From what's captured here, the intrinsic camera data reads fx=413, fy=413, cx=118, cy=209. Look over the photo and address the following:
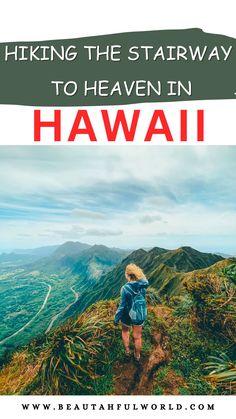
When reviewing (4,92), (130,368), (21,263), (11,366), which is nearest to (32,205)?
(21,263)

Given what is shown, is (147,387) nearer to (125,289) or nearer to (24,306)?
(125,289)

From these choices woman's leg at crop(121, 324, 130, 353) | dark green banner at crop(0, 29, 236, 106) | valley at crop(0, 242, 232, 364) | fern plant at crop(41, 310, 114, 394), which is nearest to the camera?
fern plant at crop(41, 310, 114, 394)

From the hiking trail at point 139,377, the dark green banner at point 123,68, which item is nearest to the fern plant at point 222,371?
the hiking trail at point 139,377

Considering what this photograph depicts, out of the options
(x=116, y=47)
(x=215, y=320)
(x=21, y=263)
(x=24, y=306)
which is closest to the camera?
(x=215, y=320)

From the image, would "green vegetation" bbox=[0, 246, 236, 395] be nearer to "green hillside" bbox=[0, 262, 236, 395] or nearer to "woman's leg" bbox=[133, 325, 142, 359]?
"green hillside" bbox=[0, 262, 236, 395]

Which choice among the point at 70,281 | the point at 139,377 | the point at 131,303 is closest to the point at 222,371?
the point at 139,377

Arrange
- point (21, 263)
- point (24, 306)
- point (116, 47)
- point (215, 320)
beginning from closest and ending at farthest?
point (215, 320)
point (116, 47)
point (24, 306)
point (21, 263)

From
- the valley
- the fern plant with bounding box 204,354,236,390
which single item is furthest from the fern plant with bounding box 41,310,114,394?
the fern plant with bounding box 204,354,236,390
